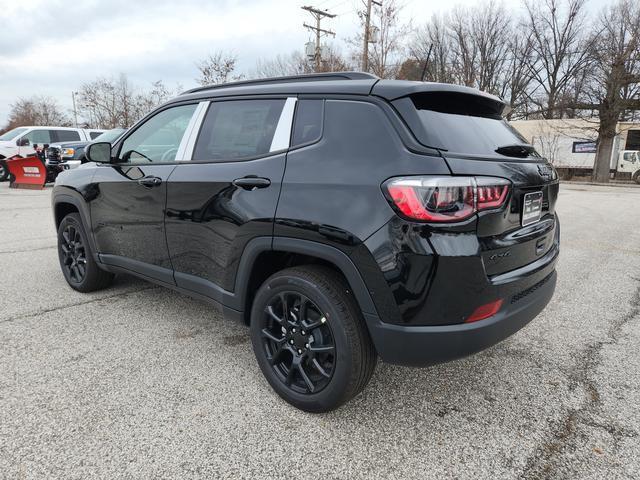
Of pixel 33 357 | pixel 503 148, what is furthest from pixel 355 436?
pixel 33 357

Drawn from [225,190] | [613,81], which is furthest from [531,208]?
[613,81]

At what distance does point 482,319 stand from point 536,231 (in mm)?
692

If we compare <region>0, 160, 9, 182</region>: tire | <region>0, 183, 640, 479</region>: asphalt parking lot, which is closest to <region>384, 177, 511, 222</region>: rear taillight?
<region>0, 183, 640, 479</region>: asphalt parking lot

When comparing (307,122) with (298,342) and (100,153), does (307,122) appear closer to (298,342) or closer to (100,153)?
(298,342)

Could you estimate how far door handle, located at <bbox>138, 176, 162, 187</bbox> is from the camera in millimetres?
3107

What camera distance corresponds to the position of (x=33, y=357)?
2.94 meters

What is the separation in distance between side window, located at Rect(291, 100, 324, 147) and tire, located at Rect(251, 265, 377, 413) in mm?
693

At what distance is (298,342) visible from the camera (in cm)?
238

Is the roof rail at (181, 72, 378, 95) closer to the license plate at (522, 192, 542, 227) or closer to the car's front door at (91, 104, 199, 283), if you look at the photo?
the car's front door at (91, 104, 199, 283)

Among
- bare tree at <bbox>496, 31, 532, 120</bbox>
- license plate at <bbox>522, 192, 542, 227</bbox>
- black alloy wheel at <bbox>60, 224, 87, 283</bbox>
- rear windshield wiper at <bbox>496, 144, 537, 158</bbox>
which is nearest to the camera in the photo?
license plate at <bbox>522, 192, 542, 227</bbox>

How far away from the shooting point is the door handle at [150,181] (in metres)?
3.11

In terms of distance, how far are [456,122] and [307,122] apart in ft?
2.59

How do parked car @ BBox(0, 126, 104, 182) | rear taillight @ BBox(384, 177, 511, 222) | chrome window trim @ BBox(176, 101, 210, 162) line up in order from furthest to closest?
Result: parked car @ BBox(0, 126, 104, 182)
chrome window trim @ BBox(176, 101, 210, 162)
rear taillight @ BBox(384, 177, 511, 222)

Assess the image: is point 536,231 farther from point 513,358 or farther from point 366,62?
point 366,62
